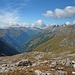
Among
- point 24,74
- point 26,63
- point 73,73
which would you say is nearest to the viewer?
point 24,74

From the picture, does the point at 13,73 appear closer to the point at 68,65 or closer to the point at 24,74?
the point at 24,74

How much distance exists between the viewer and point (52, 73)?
35812 millimetres

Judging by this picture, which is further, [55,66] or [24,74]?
[55,66]

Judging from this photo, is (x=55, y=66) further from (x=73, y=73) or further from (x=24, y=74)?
(x=24, y=74)

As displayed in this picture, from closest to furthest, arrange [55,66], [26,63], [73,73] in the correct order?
[73,73]
[55,66]
[26,63]

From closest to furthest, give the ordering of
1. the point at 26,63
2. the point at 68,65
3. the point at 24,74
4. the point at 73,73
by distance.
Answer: the point at 24,74 → the point at 73,73 → the point at 68,65 → the point at 26,63

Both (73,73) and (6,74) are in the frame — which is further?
(73,73)

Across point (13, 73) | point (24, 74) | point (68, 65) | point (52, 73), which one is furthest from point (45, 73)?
point (68, 65)

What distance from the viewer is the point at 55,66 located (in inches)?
1738

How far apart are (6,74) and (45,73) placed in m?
7.90

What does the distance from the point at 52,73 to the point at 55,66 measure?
334 inches

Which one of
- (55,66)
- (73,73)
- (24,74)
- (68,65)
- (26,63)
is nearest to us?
(24,74)

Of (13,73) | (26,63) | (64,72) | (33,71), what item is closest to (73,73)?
(64,72)

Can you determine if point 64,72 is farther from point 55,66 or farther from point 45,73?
point 55,66
